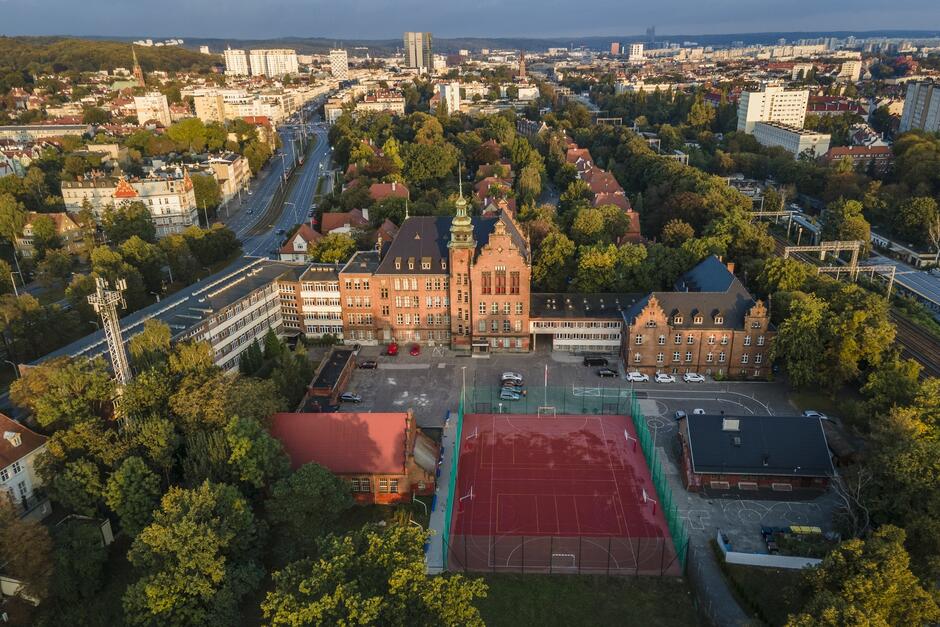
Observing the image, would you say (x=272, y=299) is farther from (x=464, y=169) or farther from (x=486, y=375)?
(x=464, y=169)

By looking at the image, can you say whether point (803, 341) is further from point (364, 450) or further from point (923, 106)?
point (923, 106)

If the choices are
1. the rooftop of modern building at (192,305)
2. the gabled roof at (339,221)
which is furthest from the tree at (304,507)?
the gabled roof at (339,221)

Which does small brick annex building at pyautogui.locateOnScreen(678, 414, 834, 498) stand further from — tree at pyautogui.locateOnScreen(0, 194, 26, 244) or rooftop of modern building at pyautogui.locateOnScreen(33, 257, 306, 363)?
tree at pyautogui.locateOnScreen(0, 194, 26, 244)

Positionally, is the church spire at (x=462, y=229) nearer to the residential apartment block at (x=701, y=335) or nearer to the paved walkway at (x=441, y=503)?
the paved walkway at (x=441, y=503)

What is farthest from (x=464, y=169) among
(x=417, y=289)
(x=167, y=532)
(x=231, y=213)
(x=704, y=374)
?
(x=167, y=532)

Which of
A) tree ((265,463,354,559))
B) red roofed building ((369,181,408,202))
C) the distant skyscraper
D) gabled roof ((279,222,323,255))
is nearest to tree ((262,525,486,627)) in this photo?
tree ((265,463,354,559))

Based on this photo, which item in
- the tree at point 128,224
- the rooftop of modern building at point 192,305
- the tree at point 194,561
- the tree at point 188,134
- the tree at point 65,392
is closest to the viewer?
the tree at point 194,561
